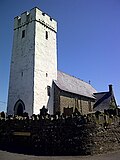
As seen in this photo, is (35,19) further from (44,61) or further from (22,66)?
(22,66)

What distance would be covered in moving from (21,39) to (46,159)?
69.9 feet

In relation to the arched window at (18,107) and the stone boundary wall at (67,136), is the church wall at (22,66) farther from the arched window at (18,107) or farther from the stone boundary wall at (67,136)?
the stone boundary wall at (67,136)

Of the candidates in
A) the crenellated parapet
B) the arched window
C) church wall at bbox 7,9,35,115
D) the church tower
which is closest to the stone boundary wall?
the church tower

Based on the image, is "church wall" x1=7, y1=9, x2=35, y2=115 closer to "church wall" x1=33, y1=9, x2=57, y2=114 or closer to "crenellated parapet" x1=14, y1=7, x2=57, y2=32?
"crenellated parapet" x1=14, y1=7, x2=57, y2=32

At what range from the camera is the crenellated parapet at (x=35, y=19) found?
26969mm

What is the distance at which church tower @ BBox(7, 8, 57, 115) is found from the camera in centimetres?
2426

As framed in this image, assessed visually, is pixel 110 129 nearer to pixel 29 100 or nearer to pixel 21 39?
pixel 29 100

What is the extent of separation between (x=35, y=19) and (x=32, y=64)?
708 centimetres

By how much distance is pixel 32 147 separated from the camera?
12.6 metres

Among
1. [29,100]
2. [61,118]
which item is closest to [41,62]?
[29,100]

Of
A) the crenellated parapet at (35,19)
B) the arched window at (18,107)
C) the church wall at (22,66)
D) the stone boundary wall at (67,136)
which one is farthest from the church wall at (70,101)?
the stone boundary wall at (67,136)

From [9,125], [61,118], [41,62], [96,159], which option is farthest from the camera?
[41,62]

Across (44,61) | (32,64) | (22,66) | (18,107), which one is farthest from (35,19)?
(18,107)

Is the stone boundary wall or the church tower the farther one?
the church tower
